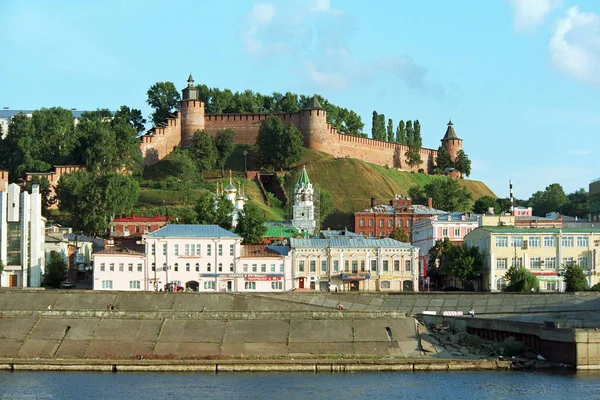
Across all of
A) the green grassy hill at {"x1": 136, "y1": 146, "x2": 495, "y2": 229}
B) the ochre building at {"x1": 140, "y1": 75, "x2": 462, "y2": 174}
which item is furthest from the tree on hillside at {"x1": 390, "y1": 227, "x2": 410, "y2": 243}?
the ochre building at {"x1": 140, "y1": 75, "x2": 462, "y2": 174}

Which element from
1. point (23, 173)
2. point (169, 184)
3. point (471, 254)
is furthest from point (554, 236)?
point (23, 173)

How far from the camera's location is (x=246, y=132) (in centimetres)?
16912

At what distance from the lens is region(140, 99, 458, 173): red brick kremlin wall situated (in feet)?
522

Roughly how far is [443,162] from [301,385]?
427ft

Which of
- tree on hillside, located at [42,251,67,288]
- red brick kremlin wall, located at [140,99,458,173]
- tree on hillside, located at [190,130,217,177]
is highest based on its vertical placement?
red brick kremlin wall, located at [140,99,458,173]

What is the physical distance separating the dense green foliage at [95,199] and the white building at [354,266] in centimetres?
3074

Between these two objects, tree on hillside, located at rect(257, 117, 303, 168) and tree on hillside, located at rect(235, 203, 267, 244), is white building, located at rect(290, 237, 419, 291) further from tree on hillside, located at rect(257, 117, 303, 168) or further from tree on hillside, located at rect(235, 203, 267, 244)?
tree on hillside, located at rect(257, 117, 303, 168)

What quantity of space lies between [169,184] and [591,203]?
5191cm

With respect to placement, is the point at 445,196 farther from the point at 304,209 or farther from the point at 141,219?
the point at 141,219

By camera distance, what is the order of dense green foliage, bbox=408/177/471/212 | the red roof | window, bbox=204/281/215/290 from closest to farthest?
window, bbox=204/281/215/290 → the red roof → dense green foliage, bbox=408/177/471/212

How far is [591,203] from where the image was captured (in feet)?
476

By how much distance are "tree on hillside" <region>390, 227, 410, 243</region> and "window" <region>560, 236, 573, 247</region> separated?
93.7 ft

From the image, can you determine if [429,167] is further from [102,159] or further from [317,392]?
[317,392]

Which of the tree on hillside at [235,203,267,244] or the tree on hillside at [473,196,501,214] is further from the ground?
the tree on hillside at [473,196,501,214]
